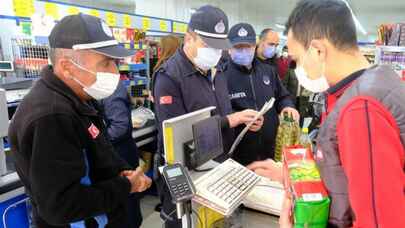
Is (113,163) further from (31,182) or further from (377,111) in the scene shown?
(377,111)

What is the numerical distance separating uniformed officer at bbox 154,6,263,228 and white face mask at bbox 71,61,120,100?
1.37 ft

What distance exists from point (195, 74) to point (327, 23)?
108 cm

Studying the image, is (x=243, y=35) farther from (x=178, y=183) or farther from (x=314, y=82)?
(x=178, y=183)

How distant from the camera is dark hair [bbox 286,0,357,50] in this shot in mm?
938

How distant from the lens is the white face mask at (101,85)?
136cm

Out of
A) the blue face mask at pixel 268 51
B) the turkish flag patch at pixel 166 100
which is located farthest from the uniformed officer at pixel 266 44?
the turkish flag patch at pixel 166 100

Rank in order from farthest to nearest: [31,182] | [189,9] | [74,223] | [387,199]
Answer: [189,9] → [74,223] → [31,182] → [387,199]

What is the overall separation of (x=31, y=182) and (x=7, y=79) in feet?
6.73

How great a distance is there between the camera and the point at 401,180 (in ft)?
2.50

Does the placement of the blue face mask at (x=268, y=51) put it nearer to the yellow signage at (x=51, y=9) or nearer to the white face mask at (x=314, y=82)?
the white face mask at (x=314, y=82)

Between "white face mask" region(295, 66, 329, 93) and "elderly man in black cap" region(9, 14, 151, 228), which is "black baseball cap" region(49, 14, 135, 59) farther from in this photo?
"white face mask" region(295, 66, 329, 93)

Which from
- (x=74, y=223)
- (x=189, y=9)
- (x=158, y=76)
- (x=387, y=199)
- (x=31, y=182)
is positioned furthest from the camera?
(x=189, y=9)

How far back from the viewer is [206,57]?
194cm

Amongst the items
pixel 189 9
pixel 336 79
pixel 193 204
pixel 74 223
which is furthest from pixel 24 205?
pixel 189 9
